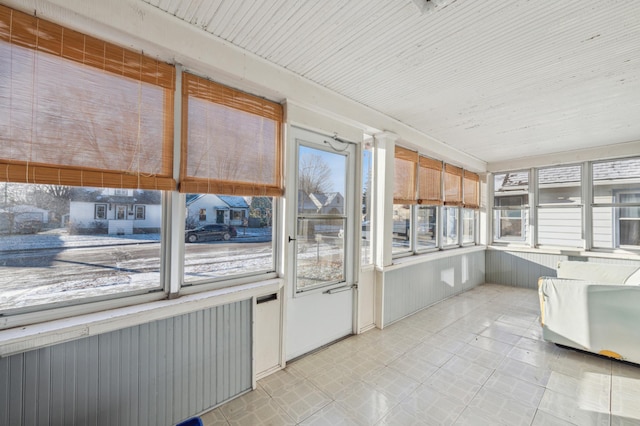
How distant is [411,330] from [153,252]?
9.77ft

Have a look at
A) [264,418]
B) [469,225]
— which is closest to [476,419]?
[264,418]

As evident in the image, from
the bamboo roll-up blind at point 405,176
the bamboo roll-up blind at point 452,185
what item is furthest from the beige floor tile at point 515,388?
the bamboo roll-up blind at point 452,185

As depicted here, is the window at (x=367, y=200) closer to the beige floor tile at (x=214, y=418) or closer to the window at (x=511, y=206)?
the beige floor tile at (x=214, y=418)

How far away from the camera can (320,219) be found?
2861 mm

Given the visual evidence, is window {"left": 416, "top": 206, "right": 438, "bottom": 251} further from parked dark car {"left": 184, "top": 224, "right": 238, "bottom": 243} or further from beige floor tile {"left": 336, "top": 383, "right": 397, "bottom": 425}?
parked dark car {"left": 184, "top": 224, "right": 238, "bottom": 243}

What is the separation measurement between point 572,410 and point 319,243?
2.37 metres

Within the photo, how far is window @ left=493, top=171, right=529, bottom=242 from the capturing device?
5.61 m

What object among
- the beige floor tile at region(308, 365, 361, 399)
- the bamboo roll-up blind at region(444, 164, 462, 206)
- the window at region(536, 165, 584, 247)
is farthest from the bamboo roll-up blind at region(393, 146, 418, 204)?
the window at region(536, 165, 584, 247)

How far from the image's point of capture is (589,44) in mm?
1915

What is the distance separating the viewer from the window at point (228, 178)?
194cm

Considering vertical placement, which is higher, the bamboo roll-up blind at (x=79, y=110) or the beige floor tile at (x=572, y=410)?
the bamboo roll-up blind at (x=79, y=110)

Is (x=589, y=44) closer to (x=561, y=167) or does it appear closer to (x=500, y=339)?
(x=500, y=339)

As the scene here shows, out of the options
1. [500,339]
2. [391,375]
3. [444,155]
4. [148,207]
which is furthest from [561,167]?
[148,207]

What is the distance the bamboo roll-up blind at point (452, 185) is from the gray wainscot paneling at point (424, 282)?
100 centimetres
